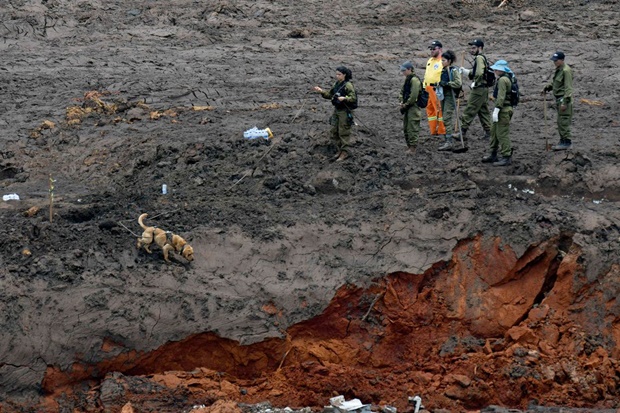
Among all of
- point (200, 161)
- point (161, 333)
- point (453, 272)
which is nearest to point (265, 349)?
point (161, 333)

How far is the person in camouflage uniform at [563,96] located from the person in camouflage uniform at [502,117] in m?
0.75

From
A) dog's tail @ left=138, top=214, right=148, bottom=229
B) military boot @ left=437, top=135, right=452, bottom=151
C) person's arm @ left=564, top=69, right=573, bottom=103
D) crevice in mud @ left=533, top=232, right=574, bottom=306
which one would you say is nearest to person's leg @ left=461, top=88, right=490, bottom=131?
military boot @ left=437, top=135, right=452, bottom=151

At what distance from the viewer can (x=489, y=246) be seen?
14258 millimetres

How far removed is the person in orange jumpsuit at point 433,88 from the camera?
16.9 m

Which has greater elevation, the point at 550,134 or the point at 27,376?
the point at 550,134

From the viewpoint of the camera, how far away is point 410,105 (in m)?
16.2

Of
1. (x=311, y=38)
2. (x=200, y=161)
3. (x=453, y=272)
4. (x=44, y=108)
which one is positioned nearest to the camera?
(x=453, y=272)

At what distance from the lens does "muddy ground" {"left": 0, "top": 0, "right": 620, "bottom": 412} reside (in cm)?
1330

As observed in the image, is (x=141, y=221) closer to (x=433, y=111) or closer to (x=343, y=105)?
(x=343, y=105)

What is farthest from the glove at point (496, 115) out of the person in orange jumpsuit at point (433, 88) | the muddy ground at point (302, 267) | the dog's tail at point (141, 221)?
the dog's tail at point (141, 221)

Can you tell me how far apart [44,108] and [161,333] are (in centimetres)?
688

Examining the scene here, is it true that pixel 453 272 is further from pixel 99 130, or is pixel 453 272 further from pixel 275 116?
pixel 99 130

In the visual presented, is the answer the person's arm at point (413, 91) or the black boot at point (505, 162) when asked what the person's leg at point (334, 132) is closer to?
the person's arm at point (413, 91)

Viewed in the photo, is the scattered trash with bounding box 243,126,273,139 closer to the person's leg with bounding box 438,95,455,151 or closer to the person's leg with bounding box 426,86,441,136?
the person's leg with bounding box 426,86,441,136
